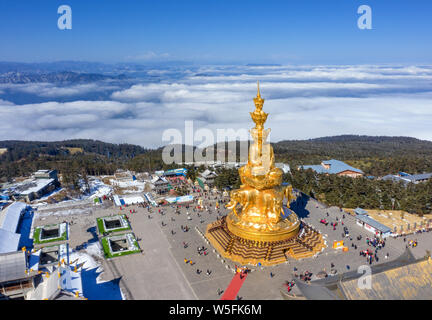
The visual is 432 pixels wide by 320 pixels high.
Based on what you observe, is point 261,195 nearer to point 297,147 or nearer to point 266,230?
point 266,230

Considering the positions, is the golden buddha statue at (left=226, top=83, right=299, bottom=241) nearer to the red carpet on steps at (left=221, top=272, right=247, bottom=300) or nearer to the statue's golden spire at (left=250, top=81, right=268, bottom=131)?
the statue's golden spire at (left=250, top=81, right=268, bottom=131)

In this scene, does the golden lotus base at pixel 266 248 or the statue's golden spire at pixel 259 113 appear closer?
the golden lotus base at pixel 266 248

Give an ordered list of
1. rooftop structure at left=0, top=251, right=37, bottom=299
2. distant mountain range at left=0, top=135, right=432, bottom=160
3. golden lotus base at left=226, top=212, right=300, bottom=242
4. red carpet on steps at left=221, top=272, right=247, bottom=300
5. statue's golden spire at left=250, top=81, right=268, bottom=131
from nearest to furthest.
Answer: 1. rooftop structure at left=0, top=251, right=37, bottom=299
2. red carpet on steps at left=221, top=272, right=247, bottom=300
3. golden lotus base at left=226, top=212, right=300, bottom=242
4. statue's golden spire at left=250, top=81, right=268, bottom=131
5. distant mountain range at left=0, top=135, right=432, bottom=160

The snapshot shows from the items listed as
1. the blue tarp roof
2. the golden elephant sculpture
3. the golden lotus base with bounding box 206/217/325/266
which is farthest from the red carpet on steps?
the blue tarp roof

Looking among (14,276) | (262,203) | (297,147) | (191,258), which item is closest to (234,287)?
(191,258)

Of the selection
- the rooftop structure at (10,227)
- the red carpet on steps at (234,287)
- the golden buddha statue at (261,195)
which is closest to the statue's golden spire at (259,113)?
the golden buddha statue at (261,195)

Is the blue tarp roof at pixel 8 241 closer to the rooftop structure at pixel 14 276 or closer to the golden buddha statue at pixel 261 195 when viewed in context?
the rooftop structure at pixel 14 276
